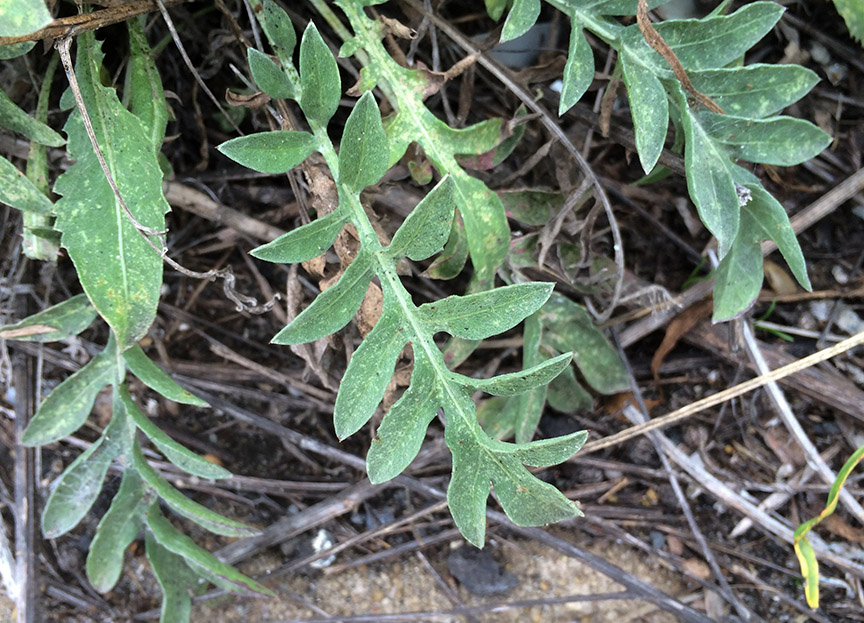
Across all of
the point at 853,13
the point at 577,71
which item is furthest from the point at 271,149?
the point at 853,13

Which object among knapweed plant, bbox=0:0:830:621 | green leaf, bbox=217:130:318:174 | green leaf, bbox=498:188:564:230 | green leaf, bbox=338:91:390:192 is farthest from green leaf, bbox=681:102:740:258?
green leaf, bbox=217:130:318:174

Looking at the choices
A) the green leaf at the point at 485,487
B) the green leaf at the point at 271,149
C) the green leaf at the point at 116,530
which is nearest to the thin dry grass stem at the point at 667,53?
the green leaf at the point at 271,149

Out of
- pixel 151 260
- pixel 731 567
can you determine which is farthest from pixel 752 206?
pixel 151 260

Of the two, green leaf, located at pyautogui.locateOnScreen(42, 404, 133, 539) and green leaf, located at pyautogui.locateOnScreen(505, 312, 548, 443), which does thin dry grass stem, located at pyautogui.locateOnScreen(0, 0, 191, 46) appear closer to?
green leaf, located at pyautogui.locateOnScreen(42, 404, 133, 539)

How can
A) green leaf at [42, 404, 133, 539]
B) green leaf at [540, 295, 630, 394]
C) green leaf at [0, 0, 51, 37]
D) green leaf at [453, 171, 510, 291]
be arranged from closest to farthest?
1. green leaf at [0, 0, 51, 37]
2. green leaf at [453, 171, 510, 291]
3. green leaf at [42, 404, 133, 539]
4. green leaf at [540, 295, 630, 394]

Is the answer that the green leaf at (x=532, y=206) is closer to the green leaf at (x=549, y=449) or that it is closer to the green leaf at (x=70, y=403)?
the green leaf at (x=549, y=449)

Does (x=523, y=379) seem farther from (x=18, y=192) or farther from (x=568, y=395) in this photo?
(x=18, y=192)

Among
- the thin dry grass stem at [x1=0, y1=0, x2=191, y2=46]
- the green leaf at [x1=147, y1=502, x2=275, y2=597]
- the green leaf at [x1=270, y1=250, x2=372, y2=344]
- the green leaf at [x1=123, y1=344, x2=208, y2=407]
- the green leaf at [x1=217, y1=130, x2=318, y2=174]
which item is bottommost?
the green leaf at [x1=147, y1=502, x2=275, y2=597]
